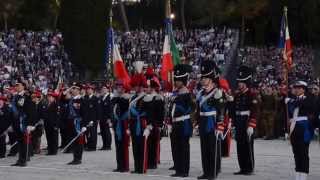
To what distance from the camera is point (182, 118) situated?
1323cm

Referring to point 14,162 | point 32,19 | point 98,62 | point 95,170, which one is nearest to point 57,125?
point 14,162

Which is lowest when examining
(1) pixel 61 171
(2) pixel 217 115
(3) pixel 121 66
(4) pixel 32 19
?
(1) pixel 61 171

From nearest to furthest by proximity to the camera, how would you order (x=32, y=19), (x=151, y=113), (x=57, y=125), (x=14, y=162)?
(x=151, y=113), (x=14, y=162), (x=57, y=125), (x=32, y=19)

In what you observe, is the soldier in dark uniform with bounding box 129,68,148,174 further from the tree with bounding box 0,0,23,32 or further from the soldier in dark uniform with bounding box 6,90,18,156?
the tree with bounding box 0,0,23,32

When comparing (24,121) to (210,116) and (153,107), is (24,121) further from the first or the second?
(210,116)

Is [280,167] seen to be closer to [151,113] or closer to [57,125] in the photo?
[151,113]

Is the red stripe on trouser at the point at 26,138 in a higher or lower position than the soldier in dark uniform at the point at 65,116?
lower

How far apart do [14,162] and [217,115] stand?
5575 mm

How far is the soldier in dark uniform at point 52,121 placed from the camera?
17453mm

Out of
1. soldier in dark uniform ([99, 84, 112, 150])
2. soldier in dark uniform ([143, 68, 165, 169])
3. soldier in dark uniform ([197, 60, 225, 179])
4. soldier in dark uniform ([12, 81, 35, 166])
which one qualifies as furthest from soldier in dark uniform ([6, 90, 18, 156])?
soldier in dark uniform ([197, 60, 225, 179])

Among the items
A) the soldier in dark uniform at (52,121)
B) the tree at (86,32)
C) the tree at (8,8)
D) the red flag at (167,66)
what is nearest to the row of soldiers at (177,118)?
the soldier in dark uniform at (52,121)

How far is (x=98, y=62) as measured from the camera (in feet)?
109

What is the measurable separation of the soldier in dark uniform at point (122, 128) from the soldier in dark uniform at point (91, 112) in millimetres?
2201

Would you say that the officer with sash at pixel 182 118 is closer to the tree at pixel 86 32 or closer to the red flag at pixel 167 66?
the red flag at pixel 167 66
